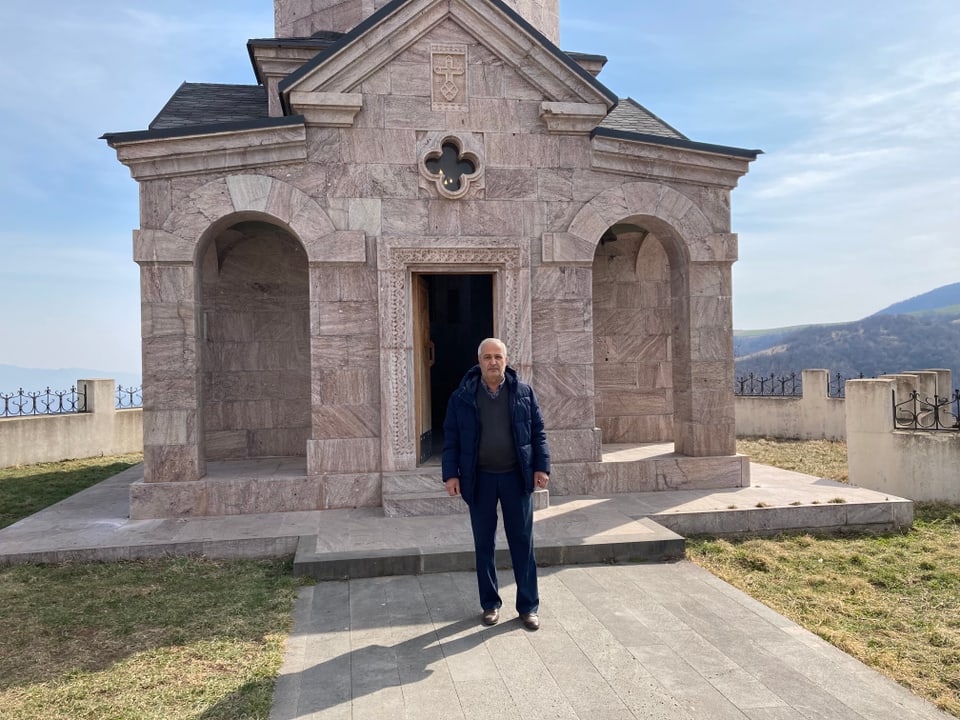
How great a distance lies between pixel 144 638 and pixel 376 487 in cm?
350

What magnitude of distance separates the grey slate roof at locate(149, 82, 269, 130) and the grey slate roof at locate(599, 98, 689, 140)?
5346 millimetres

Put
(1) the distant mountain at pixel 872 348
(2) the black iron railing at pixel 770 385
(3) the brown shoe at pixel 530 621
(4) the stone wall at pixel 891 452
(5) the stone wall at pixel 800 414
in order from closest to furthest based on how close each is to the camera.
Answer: (3) the brown shoe at pixel 530 621
(4) the stone wall at pixel 891 452
(5) the stone wall at pixel 800 414
(2) the black iron railing at pixel 770 385
(1) the distant mountain at pixel 872 348

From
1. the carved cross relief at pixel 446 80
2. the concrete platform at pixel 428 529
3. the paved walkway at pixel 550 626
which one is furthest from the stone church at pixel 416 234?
the paved walkway at pixel 550 626

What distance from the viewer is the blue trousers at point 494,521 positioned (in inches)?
196

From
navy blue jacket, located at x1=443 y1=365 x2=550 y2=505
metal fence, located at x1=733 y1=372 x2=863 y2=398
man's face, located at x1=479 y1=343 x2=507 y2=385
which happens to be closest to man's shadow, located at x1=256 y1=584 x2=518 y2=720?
navy blue jacket, located at x1=443 y1=365 x2=550 y2=505

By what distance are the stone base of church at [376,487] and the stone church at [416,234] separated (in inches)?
1.0

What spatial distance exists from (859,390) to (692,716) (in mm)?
8028

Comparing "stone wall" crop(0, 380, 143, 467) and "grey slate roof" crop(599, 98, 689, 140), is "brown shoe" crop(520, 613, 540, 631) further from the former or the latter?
"stone wall" crop(0, 380, 143, 467)

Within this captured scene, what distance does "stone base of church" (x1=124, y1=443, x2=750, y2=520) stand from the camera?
7.81m

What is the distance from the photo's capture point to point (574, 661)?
4305 mm

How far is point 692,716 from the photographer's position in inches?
143

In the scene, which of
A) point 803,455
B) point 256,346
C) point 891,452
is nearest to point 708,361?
point 891,452

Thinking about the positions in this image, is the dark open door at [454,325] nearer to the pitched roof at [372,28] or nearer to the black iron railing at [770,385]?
the pitched roof at [372,28]

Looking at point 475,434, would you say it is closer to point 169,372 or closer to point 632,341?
point 169,372
